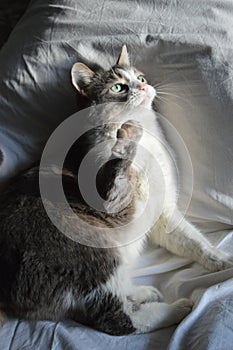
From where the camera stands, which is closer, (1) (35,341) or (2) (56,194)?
(1) (35,341)

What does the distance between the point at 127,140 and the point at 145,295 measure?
0.44m

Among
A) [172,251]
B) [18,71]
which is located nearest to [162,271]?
[172,251]

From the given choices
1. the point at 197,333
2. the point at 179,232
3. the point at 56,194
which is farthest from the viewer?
the point at 179,232

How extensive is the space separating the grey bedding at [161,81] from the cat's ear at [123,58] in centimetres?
4

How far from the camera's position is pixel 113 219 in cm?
128

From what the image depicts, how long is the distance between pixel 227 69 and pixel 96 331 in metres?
0.80

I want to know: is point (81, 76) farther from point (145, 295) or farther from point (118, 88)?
point (145, 295)

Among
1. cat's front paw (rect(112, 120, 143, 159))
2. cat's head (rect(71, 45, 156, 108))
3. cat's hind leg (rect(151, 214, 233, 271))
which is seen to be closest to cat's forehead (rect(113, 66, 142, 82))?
cat's head (rect(71, 45, 156, 108))

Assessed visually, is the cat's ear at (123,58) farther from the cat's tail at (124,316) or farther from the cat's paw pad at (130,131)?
the cat's tail at (124,316)

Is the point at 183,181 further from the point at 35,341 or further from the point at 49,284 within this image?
the point at 35,341

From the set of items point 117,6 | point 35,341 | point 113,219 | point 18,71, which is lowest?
point 35,341

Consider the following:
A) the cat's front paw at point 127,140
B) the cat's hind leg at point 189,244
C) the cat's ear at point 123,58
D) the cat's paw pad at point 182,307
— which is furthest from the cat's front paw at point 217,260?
the cat's ear at point 123,58

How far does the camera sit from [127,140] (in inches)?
51.2

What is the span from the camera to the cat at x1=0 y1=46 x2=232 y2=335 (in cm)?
114
